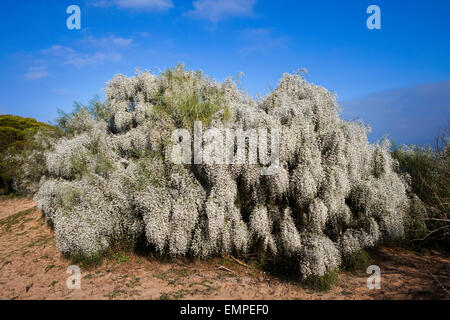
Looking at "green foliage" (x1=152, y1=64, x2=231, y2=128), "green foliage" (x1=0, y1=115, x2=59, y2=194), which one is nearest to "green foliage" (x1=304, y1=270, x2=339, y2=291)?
"green foliage" (x1=152, y1=64, x2=231, y2=128)

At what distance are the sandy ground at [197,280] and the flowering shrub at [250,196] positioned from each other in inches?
18.4

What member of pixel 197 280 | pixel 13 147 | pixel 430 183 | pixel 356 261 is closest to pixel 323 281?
pixel 356 261

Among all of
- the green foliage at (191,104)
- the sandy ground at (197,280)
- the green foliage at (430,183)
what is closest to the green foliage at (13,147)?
the sandy ground at (197,280)

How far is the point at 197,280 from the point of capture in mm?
6207

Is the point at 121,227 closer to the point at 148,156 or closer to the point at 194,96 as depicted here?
the point at 148,156

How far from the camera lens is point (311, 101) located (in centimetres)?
877

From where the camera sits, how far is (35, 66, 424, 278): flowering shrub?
674 centimetres

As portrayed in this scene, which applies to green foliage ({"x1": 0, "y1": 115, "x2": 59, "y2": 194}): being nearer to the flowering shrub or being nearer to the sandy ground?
the sandy ground

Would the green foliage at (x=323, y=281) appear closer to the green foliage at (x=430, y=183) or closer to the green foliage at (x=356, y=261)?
the green foliage at (x=356, y=261)

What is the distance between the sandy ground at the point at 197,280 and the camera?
558cm

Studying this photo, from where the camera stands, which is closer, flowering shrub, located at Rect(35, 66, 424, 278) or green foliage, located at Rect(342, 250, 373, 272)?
green foliage, located at Rect(342, 250, 373, 272)

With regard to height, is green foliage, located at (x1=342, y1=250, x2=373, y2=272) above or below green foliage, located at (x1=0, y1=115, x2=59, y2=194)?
→ below

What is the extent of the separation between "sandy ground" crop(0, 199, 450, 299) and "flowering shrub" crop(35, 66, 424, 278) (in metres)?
0.47
